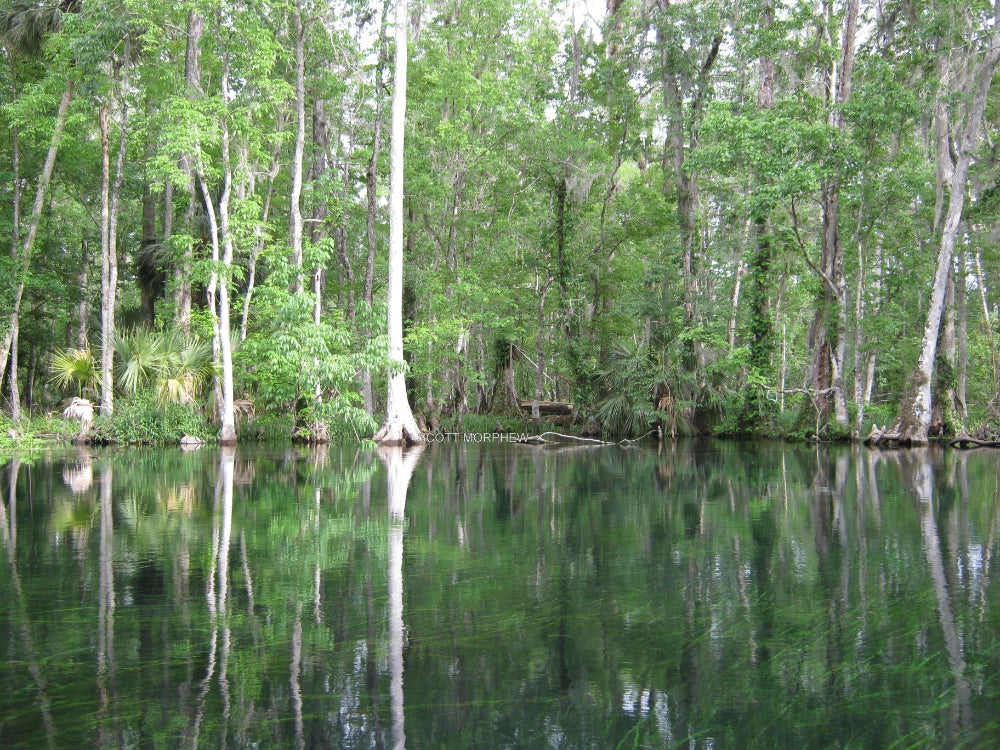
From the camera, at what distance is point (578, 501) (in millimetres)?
7941

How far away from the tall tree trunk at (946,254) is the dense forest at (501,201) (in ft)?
0.24

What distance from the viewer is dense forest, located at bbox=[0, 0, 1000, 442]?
18.4 metres

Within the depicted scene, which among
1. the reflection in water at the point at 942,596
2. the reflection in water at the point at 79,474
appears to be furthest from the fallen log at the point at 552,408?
the reflection in water at the point at 942,596

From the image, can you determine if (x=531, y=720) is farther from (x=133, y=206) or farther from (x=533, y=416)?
(x=133, y=206)

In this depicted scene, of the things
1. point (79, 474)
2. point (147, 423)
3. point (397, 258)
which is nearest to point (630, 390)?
point (397, 258)

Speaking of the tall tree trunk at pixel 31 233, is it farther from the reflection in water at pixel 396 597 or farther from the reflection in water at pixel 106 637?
the reflection in water at pixel 106 637

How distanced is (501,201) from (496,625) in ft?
87.1

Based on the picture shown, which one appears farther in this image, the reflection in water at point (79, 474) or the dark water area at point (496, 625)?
the reflection in water at point (79, 474)

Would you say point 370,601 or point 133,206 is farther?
point 133,206

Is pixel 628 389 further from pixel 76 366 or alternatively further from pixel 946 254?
pixel 76 366

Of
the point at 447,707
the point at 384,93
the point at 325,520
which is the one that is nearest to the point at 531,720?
the point at 447,707

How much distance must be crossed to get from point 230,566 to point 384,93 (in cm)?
2184

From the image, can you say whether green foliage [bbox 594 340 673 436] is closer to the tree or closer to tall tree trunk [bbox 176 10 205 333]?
tall tree trunk [bbox 176 10 205 333]

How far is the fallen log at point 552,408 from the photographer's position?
28188 millimetres
